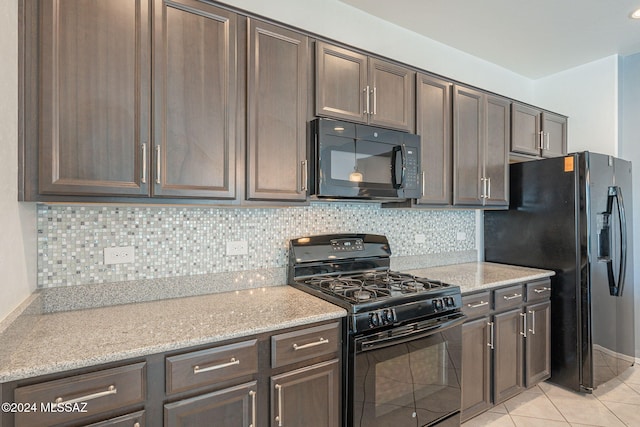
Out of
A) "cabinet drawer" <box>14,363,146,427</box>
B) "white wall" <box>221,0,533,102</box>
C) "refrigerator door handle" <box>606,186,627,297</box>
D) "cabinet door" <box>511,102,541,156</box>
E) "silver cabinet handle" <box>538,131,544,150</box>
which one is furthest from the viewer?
"silver cabinet handle" <box>538,131,544,150</box>

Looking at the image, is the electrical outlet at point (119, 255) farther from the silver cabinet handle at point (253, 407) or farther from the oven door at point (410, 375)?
the oven door at point (410, 375)

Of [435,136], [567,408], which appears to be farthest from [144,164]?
[567,408]

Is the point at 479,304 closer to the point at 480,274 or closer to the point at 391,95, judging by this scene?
the point at 480,274

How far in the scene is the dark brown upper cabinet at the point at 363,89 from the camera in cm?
193

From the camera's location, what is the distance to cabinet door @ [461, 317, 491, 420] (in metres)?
2.13

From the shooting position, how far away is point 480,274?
2557 mm

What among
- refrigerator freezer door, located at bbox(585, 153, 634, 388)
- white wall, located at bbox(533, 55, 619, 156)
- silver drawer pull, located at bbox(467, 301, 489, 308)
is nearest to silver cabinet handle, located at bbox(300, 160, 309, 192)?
silver drawer pull, located at bbox(467, 301, 489, 308)

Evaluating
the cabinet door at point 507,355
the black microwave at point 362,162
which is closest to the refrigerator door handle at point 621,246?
the cabinet door at point 507,355

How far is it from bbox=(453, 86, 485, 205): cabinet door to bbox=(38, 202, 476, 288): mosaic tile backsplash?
2.03 ft

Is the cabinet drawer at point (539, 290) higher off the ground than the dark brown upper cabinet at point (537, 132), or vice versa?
the dark brown upper cabinet at point (537, 132)

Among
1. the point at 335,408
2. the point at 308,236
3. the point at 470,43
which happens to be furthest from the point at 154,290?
the point at 470,43

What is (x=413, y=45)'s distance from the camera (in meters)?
2.80

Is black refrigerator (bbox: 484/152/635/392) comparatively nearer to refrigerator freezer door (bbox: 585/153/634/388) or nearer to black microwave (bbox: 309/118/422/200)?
refrigerator freezer door (bbox: 585/153/634/388)

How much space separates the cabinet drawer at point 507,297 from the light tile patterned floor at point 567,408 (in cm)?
74
